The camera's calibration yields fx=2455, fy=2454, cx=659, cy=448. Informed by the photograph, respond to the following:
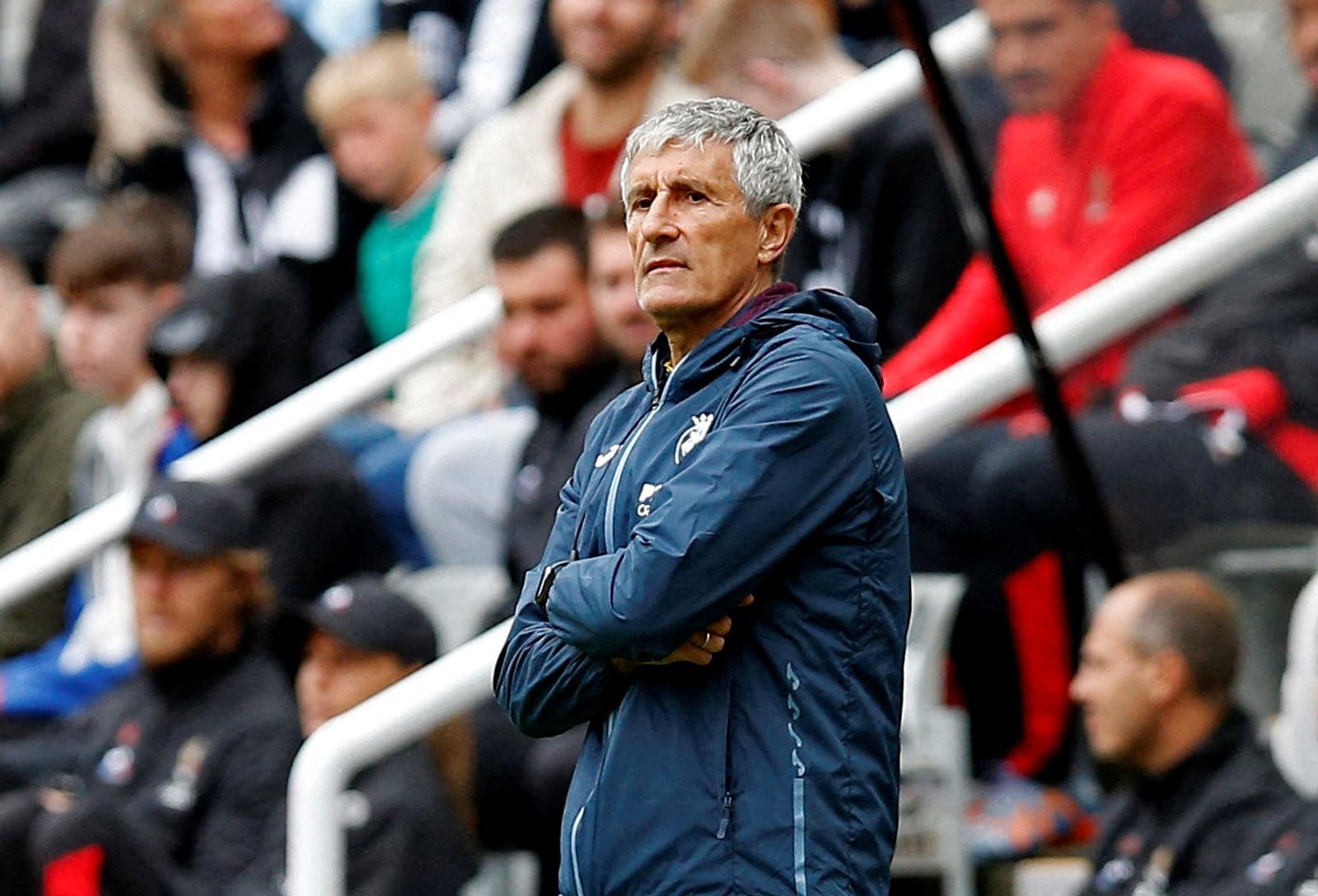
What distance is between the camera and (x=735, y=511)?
2.76 m

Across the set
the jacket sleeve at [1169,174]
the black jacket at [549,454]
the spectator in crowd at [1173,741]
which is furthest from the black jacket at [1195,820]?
the black jacket at [549,454]

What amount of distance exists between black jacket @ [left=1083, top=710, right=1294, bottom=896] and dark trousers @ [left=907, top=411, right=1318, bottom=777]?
448 mm

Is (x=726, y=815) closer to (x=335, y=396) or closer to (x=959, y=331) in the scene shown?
(x=959, y=331)

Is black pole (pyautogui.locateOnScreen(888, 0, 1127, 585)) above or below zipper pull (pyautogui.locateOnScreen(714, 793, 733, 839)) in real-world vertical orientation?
below

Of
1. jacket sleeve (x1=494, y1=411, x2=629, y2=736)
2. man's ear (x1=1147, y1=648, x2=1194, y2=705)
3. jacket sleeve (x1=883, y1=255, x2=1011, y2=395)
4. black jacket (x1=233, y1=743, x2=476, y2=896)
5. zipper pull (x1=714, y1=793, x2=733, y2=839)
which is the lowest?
man's ear (x1=1147, y1=648, x2=1194, y2=705)

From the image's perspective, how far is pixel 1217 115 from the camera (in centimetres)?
470

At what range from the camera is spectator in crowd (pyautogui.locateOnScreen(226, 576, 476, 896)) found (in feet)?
15.6

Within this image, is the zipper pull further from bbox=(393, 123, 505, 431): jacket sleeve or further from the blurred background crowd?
bbox=(393, 123, 505, 431): jacket sleeve

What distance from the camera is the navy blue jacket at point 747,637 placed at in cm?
273

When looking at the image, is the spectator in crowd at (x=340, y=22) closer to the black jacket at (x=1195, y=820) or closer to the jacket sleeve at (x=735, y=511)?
the black jacket at (x=1195, y=820)

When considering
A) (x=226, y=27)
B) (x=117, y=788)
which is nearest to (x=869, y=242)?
(x=117, y=788)

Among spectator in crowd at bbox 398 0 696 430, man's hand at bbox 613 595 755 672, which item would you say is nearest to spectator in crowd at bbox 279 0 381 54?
spectator in crowd at bbox 398 0 696 430

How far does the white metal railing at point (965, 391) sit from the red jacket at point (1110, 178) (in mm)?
65

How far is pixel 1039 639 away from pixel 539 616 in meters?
2.11
